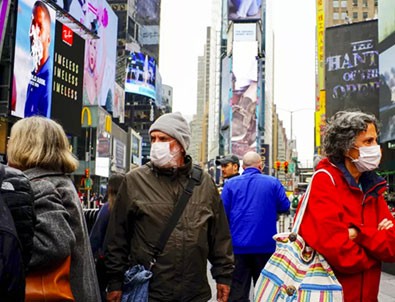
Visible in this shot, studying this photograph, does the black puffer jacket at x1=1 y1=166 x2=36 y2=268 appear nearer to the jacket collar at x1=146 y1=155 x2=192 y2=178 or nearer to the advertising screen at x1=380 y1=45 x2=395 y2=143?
the jacket collar at x1=146 y1=155 x2=192 y2=178

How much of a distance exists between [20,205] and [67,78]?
37023 millimetres

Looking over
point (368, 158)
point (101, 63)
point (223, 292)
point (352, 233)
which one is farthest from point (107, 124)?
point (352, 233)

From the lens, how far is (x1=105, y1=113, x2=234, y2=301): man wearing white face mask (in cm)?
350

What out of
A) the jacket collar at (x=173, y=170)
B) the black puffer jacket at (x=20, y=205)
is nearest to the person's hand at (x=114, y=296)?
the jacket collar at (x=173, y=170)

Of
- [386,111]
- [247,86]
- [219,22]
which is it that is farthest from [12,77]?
[219,22]

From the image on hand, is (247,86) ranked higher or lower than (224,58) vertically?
lower

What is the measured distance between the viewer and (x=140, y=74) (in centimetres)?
9075

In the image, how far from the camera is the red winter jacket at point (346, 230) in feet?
9.43

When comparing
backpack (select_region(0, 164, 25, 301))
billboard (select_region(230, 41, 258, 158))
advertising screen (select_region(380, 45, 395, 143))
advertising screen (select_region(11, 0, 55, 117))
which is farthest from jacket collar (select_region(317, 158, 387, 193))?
billboard (select_region(230, 41, 258, 158))

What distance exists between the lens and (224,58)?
133375mm

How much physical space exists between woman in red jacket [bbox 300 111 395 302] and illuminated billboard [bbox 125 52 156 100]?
85439 millimetres

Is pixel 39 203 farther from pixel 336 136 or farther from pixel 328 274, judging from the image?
pixel 336 136

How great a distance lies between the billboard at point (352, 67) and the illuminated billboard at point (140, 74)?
134 feet

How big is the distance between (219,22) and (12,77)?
123186mm
